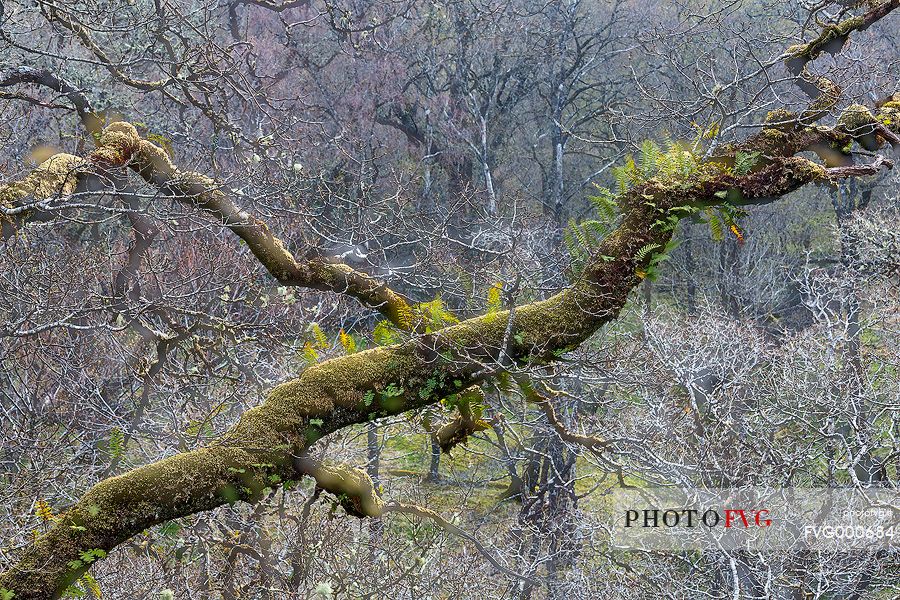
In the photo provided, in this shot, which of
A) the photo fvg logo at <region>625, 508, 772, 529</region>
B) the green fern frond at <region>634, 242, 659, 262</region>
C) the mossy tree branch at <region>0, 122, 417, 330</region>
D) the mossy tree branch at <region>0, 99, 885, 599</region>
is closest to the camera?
the mossy tree branch at <region>0, 99, 885, 599</region>

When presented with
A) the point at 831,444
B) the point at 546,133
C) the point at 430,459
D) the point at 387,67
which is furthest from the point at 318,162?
the point at 831,444

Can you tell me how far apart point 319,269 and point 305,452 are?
1543 mm

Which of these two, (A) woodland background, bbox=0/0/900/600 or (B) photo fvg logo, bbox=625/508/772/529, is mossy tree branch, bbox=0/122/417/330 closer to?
(A) woodland background, bbox=0/0/900/600

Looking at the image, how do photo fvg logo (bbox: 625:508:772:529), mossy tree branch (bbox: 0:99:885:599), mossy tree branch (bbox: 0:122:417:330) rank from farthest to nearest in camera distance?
photo fvg logo (bbox: 625:508:772:529) → mossy tree branch (bbox: 0:122:417:330) → mossy tree branch (bbox: 0:99:885:599)

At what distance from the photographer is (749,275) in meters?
19.0

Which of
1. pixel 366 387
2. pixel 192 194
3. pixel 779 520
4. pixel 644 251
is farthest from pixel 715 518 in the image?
pixel 192 194

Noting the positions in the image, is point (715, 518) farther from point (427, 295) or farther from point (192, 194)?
point (192, 194)

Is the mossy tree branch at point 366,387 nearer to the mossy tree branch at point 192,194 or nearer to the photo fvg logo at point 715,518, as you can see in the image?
the mossy tree branch at point 192,194

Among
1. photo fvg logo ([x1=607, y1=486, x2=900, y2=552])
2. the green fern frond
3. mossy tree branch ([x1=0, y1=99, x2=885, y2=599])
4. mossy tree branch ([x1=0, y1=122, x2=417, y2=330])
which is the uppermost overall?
mossy tree branch ([x1=0, y1=122, x2=417, y2=330])

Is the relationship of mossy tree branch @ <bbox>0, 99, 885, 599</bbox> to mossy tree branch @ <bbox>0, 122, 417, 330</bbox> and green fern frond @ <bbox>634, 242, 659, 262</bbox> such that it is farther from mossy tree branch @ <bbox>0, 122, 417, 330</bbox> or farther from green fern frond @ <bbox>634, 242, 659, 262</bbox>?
mossy tree branch @ <bbox>0, 122, 417, 330</bbox>

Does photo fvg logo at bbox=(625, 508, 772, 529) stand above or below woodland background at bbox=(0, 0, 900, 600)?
below

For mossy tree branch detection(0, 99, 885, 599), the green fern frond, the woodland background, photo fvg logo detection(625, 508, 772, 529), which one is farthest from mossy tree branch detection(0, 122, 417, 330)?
photo fvg logo detection(625, 508, 772, 529)

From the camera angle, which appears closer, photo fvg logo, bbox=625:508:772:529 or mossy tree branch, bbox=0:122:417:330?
mossy tree branch, bbox=0:122:417:330

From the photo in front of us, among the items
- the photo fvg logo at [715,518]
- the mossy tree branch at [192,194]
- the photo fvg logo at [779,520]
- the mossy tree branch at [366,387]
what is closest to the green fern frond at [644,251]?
the mossy tree branch at [366,387]
